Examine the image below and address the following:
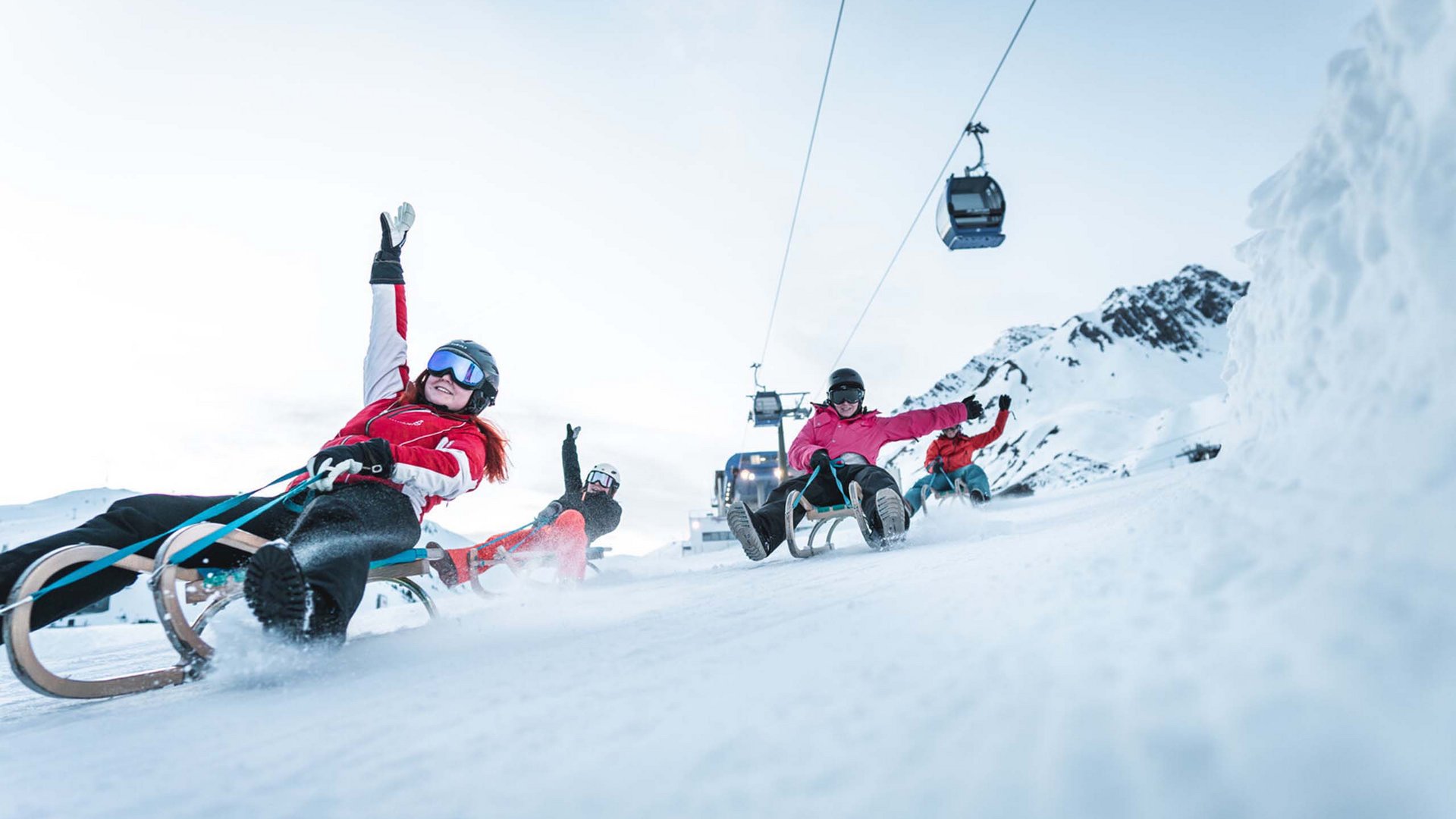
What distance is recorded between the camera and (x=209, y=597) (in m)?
2.31

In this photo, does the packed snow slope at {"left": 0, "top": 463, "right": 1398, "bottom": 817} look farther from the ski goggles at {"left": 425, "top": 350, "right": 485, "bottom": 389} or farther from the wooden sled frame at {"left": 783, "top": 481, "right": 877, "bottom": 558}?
the wooden sled frame at {"left": 783, "top": 481, "right": 877, "bottom": 558}

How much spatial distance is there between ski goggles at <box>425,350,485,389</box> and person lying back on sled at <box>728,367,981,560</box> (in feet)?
7.09

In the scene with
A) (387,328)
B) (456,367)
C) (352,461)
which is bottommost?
(352,461)

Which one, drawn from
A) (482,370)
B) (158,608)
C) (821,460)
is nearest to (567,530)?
(821,460)

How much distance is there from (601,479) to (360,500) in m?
4.55

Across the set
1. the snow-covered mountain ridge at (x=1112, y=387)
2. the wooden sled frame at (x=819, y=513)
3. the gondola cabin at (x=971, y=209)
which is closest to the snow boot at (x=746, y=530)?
the wooden sled frame at (x=819, y=513)

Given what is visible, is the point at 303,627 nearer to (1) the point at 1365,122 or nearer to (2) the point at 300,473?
(2) the point at 300,473

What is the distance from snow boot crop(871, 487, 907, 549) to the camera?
4.15m

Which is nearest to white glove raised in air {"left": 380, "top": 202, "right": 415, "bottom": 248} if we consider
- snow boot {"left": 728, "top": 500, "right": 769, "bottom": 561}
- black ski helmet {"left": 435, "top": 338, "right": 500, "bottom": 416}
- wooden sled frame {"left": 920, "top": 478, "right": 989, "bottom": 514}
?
black ski helmet {"left": 435, "top": 338, "right": 500, "bottom": 416}

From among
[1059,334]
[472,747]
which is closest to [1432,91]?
[472,747]

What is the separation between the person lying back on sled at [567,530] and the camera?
3.82 m

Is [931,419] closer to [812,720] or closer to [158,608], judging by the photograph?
[812,720]

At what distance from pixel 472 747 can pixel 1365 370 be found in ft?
4.96

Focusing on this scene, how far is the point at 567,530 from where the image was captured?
16.4 feet
